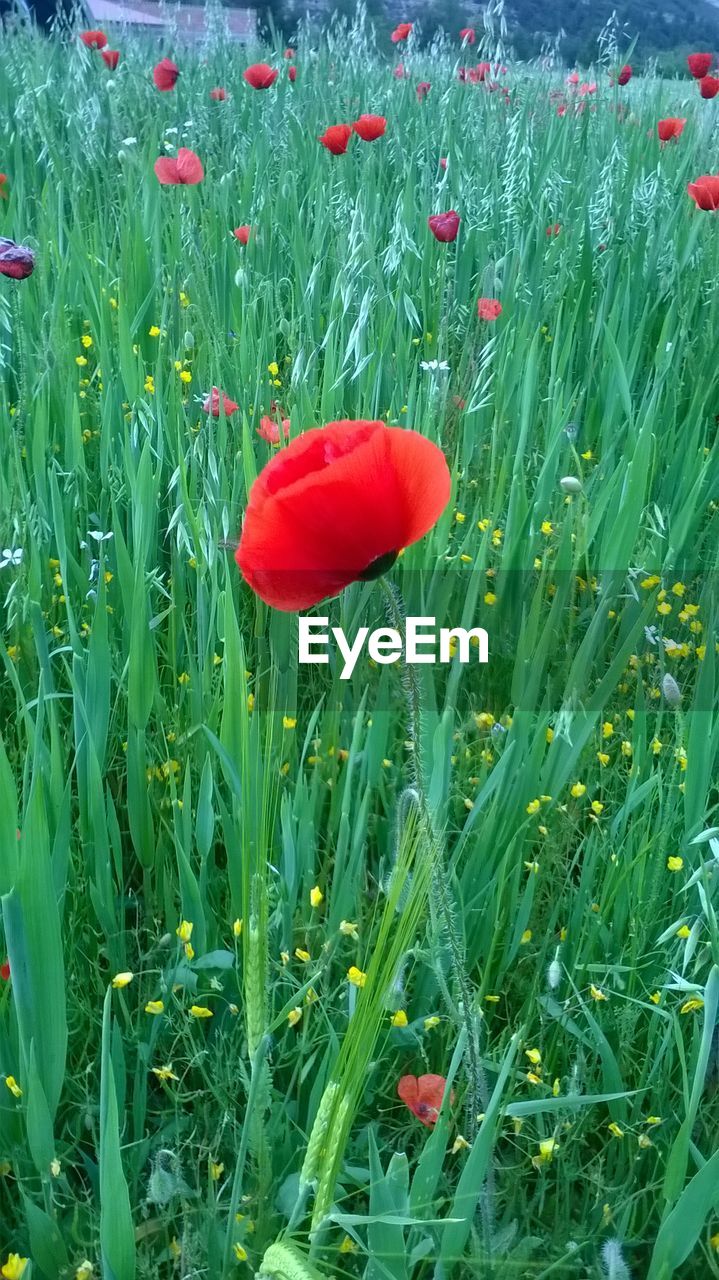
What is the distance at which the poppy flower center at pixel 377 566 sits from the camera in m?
0.61

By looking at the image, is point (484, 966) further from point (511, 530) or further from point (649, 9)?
point (649, 9)

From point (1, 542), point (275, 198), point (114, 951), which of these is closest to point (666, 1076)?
point (114, 951)

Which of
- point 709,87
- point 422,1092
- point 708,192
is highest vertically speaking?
point 709,87

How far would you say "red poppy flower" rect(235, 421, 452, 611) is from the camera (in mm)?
554

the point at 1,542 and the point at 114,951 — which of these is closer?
the point at 114,951

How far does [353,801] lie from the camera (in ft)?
3.09

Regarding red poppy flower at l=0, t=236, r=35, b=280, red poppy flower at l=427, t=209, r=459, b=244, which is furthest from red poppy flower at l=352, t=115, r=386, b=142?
red poppy flower at l=0, t=236, r=35, b=280

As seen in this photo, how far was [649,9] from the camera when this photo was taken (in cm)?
322

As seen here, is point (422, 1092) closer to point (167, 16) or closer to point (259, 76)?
point (259, 76)

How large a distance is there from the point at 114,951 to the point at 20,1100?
0.45 ft

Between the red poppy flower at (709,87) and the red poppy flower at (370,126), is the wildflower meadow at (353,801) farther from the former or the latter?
the red poppy flower at (709,87)

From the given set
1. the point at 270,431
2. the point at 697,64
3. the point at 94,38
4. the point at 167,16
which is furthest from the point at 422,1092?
the point at 167,16

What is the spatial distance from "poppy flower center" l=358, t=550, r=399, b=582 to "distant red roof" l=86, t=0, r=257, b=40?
186 inches

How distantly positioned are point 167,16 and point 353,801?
462 cm
